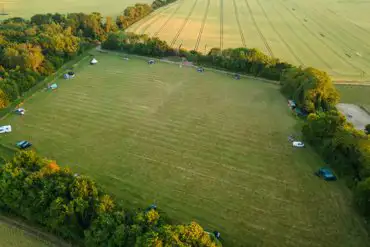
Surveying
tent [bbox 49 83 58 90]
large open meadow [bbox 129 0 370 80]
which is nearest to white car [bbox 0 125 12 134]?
tent [bbox 49 83 58 90]

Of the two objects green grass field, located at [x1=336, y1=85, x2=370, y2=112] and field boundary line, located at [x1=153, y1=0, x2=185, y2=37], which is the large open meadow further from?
green grass field, located at [x1=336, y1=85, x2=370, y2=112]

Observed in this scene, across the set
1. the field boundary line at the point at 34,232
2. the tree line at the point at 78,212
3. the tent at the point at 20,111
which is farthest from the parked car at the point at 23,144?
the field boundary line at the point at 34,232

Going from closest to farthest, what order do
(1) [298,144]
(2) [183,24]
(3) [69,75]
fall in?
(1) [298,144], (3) [69,75], (2) [183,24]

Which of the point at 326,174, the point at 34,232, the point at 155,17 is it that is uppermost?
the point at 155,17

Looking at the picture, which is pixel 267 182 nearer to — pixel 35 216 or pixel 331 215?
pixel 331 215

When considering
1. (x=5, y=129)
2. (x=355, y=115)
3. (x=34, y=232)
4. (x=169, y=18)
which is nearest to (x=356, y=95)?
(x=355, y=115)

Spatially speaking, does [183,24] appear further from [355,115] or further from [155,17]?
[355,115]

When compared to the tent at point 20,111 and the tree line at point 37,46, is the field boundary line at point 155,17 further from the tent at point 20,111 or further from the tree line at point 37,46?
the tent at point 20,111
